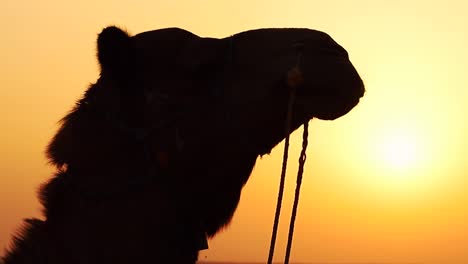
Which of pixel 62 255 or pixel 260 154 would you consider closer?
pixel 62 255

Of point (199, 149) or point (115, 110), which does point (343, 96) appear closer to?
point (199, 149)

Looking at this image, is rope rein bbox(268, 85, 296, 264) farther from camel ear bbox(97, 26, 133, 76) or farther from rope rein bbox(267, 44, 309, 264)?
camel ear bbox(97, 26, 133, 76)

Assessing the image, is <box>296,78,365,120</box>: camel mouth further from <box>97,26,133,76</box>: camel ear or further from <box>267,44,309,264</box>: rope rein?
<box>97,26,133,76</box>: camel ear

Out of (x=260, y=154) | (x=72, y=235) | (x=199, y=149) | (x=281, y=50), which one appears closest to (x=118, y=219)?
(x=72, y=235)

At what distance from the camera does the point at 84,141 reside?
463cm

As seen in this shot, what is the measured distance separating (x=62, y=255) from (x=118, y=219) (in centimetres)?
36

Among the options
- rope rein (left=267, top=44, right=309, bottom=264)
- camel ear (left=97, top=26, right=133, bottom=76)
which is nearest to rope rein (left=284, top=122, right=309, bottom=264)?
rope rein (left=267, top=44, right=309, bottom=264)

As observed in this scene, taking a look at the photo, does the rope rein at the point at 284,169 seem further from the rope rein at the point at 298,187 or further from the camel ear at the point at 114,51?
the camel ear at the point at 114,51

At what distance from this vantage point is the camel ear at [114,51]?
4.64m

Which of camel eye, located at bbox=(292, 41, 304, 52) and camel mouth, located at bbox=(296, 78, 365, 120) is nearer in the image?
camel mouth, located at bbox=(296, 78, 365, 120)

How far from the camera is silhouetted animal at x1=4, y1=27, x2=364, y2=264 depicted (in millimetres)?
4480

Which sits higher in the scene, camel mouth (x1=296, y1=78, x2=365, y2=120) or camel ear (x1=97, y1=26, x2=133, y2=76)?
camel ear (x1=97, y1=26, x2=133, y2=76)

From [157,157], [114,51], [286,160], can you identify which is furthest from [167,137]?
[286,160]

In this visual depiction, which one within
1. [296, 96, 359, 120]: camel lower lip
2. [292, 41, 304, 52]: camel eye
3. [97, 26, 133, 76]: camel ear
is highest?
[292, 41, 304, 52]: camel eye
